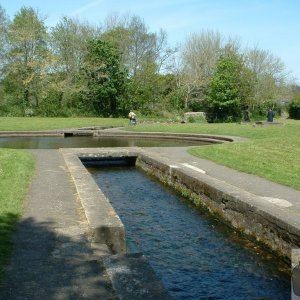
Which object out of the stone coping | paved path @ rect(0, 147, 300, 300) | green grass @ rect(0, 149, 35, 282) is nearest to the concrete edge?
paved path @ rect(0, 147, 300, 300)

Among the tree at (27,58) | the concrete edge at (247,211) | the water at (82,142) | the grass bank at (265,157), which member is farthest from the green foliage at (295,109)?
the concrete edge at (247,211)

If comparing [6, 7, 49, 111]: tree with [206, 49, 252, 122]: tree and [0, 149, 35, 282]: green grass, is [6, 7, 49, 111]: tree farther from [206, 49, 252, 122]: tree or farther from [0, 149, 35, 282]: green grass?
[0, 149, 35, 282]: green grass

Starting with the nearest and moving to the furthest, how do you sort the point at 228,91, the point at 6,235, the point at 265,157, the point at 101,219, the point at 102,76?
the point at 6,235 → the point at 101,219 → the point at 265,157 → the point at 102,76 → the point at 228,91

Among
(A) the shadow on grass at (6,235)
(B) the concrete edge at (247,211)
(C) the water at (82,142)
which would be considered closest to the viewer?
(A) the shadow on grass at (6,235)

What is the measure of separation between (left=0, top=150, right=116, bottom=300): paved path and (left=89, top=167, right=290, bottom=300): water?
114 centimetres

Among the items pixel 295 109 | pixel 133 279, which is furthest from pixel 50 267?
pixel 295 109

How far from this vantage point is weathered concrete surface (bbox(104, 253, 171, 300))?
3.96 meters

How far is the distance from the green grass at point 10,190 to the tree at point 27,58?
98.2ft

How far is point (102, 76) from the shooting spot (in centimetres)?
4447

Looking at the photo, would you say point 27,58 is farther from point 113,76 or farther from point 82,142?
point 82,142

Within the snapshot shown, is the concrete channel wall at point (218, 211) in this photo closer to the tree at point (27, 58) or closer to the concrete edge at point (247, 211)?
the concrete edge at point (247, 211)

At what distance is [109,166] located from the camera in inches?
628

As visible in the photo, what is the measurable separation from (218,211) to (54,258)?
4.64 m

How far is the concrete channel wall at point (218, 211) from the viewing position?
5.78 m
